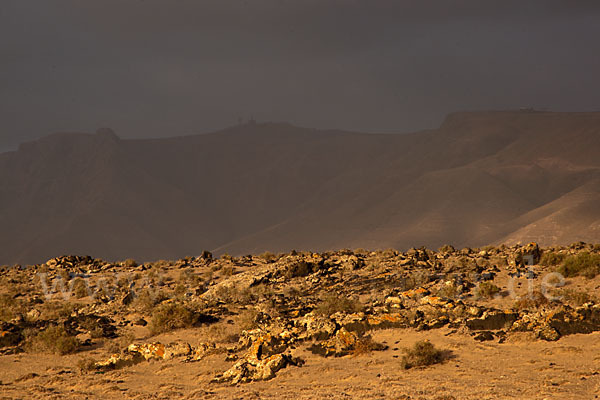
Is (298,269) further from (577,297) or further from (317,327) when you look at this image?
(577,297)

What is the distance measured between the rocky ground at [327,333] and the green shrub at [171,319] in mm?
46

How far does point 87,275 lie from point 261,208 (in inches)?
5692

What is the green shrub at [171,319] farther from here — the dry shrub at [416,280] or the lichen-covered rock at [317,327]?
the dry shrub at [416,280]

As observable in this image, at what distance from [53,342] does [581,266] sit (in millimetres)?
21508

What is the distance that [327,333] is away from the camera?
57.0ft

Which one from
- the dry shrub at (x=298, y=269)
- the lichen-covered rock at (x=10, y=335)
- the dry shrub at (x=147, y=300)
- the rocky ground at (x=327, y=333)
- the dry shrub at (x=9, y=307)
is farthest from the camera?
the dry shrub at (x=298, y=269)

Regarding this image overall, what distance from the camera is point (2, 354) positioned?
62.0 feet

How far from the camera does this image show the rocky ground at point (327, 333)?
1337cm

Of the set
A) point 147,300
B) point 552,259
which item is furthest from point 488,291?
point 147,300

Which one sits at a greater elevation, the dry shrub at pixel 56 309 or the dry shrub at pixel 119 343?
the dry shrub at pixel 56 309

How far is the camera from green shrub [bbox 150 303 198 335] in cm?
2048

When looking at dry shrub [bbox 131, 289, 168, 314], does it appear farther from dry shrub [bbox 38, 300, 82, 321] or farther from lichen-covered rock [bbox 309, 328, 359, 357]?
lichen-covered rock [bbox 309, 328, 359, 357]

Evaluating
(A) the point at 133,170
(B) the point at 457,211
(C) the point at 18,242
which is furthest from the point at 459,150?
(C) the point at 18,242

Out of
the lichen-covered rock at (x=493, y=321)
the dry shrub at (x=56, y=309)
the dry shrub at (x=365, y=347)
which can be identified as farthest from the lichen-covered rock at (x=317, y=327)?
the dry shrub at (x=56, y=309)
